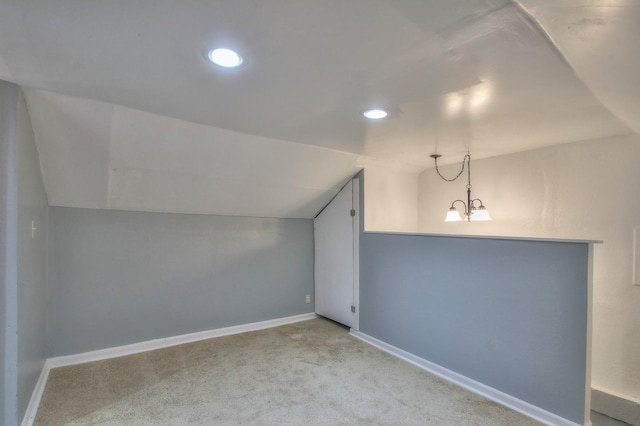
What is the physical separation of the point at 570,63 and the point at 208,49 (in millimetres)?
1625

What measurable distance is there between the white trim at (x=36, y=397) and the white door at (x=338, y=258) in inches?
107

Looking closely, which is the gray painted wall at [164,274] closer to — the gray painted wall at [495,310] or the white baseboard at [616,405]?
the gray painted wall at [495,310]

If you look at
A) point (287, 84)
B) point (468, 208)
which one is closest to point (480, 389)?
point (468, 208)

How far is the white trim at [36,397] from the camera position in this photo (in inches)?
76.1

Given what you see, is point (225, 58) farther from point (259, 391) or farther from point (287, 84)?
point (259, 391)

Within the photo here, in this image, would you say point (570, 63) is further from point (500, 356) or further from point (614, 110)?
point (500, 356)

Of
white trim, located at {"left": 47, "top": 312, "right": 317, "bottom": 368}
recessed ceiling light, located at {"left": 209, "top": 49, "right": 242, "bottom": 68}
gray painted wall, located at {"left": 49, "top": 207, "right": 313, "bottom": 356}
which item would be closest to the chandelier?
gray painted wall, located at {"left": 49, "top": 207, "right": 313, "bottom": 356}

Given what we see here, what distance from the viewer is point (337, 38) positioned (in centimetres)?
125

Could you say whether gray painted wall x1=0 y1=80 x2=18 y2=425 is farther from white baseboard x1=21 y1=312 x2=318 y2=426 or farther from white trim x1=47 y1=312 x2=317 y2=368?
white trim x1=47 y1=312 x2=317 y2=368

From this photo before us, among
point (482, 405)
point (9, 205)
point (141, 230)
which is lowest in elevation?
point (482, 405)

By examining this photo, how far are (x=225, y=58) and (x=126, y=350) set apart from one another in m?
2.90

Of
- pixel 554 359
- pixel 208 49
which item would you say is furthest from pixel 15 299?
pixel 554 359

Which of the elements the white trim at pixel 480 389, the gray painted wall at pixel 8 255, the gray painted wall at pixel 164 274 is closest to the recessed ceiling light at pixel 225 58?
the gray painted wall at pixel 8 255

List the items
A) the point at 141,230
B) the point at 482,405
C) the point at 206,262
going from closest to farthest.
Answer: the point at 482,405 → the point at 141,230 → the point at 206,262
